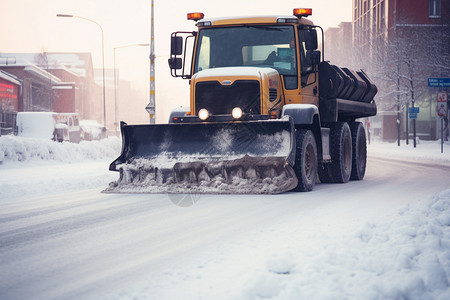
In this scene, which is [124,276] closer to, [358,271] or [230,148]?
[358,271]

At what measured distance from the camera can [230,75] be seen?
1012 cm

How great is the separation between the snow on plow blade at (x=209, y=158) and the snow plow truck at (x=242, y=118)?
2 centimetres

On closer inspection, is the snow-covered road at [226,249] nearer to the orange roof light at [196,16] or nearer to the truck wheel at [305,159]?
the truck wheel at [305,159]

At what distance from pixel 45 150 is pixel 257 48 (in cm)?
1150

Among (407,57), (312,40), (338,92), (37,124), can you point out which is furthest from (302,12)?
(407,57)

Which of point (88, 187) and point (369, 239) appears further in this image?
point (88, 187)

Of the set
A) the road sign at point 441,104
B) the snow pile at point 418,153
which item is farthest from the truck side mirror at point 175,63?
the road sign at point 441,104

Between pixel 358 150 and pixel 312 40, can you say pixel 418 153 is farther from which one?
pixel 312 40

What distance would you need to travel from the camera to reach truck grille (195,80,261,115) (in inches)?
396

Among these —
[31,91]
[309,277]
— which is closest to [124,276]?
[309,277]

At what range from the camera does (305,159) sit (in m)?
10.4

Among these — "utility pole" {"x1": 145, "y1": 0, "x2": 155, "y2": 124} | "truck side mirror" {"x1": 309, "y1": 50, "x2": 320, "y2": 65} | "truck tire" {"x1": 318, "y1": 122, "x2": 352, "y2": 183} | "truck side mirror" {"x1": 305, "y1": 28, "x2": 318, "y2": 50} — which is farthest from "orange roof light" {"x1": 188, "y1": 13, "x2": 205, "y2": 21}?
"utility pole" {"x1": 145, "y1": 0, "x2": 155, "y2": 124}

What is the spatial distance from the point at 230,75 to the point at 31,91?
53441mm

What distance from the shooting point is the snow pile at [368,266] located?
3.81m
